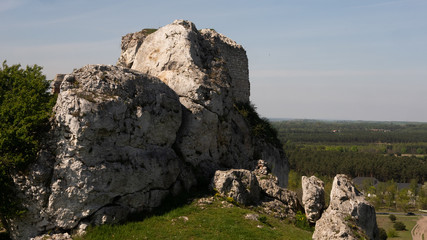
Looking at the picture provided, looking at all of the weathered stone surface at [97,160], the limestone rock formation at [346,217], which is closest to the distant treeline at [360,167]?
the limestone rock formation at [346,217]

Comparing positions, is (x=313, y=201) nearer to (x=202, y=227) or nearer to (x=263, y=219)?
(x=263, y=219)

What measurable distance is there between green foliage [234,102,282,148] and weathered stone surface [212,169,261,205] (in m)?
8.15

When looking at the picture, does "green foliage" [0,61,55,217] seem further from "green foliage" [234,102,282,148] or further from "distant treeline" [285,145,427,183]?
"distant treeline" [285,145,427,183]

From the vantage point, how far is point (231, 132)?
23.2 meters

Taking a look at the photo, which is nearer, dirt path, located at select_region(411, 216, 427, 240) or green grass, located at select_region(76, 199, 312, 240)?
green grass, located at select_region(76, 199, 312, 240)

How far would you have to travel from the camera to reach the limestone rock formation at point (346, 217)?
15.6m

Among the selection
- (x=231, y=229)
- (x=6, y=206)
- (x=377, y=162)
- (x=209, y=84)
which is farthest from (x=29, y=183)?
(x=377, y=162)

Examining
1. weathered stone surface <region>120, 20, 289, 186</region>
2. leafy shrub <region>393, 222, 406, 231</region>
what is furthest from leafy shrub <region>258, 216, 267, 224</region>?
leafy shrub <region>393, 222, 406, 231</region>

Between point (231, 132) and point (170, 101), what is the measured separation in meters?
5.87

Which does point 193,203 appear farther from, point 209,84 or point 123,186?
point 209,84

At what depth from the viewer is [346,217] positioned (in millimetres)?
16922

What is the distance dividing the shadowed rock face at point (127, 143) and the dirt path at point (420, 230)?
70.0 m

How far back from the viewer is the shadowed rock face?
15281 millimetres

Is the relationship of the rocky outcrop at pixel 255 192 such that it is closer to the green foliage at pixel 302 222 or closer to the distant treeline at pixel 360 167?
the green foliage at pixel 302 222
